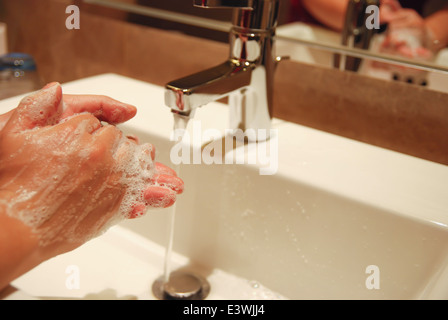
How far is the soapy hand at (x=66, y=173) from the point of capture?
1.10 feet

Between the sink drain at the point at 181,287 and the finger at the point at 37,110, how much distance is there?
0.82 ft

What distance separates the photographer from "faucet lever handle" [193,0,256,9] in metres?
0.44

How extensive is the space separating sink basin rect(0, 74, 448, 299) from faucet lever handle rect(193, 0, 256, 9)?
0.17m

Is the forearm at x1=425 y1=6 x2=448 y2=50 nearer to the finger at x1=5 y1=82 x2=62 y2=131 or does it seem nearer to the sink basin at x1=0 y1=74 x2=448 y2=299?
the sink basin at x1=0 y1=74 x2=448 y2=299

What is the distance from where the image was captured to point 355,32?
59 cm

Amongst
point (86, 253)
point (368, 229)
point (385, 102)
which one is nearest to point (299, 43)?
point (385, 102)

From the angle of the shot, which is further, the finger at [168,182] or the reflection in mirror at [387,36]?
the reflection in mirror at [387,36]

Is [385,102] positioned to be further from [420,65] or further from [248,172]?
[248,172]

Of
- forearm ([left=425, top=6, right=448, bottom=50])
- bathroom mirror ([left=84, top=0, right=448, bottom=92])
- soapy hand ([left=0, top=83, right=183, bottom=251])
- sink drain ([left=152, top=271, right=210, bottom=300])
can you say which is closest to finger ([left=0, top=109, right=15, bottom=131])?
soapy hand ([left=0, top=83, right=183, bottom=251])
